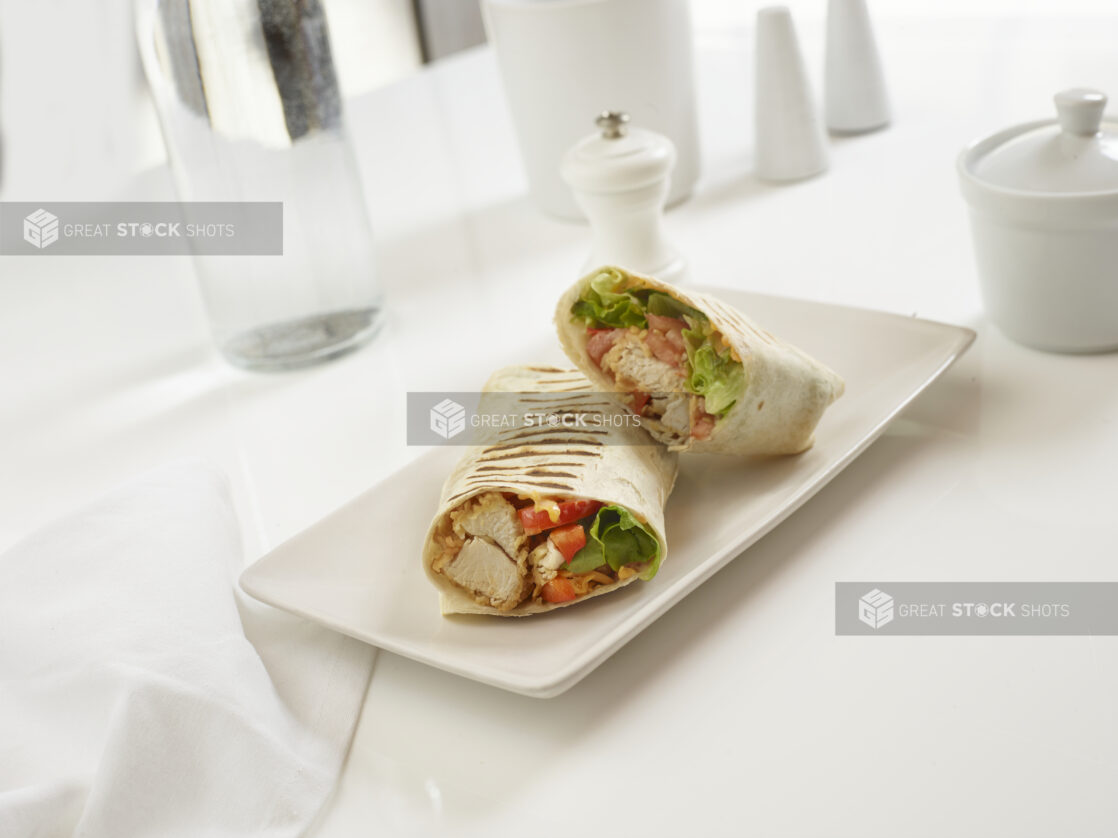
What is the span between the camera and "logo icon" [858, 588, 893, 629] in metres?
1.02

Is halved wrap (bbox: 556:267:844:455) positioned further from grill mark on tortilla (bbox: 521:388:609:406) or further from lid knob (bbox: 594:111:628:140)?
lid knob (bbox: 594:111:628:140)

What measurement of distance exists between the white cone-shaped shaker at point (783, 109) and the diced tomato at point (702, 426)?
96 cm

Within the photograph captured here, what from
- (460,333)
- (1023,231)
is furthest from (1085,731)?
(460,333)

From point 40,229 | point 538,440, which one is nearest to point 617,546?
point 538,440

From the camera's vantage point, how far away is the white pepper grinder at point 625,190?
162 centimetres

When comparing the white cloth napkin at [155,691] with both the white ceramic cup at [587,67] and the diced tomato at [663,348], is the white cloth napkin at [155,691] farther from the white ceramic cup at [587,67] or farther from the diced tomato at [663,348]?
the white ceramic cup at [587,67]

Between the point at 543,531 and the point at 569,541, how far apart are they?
33 millimetres

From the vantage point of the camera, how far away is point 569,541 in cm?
104

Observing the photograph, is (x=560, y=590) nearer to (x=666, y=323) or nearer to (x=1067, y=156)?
(x=666, y=323)

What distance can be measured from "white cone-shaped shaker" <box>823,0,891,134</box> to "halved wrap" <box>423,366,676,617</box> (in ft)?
4.02

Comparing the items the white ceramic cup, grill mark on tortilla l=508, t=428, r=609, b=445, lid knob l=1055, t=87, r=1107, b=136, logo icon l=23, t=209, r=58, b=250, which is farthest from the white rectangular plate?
logo icon l=23, t=209, r=58, b=250

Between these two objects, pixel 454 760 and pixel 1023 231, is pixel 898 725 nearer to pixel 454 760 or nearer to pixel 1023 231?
pixel 454 760

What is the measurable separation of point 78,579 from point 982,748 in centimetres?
77

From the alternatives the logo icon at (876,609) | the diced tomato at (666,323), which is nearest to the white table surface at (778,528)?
the logo icon at (876,609)
